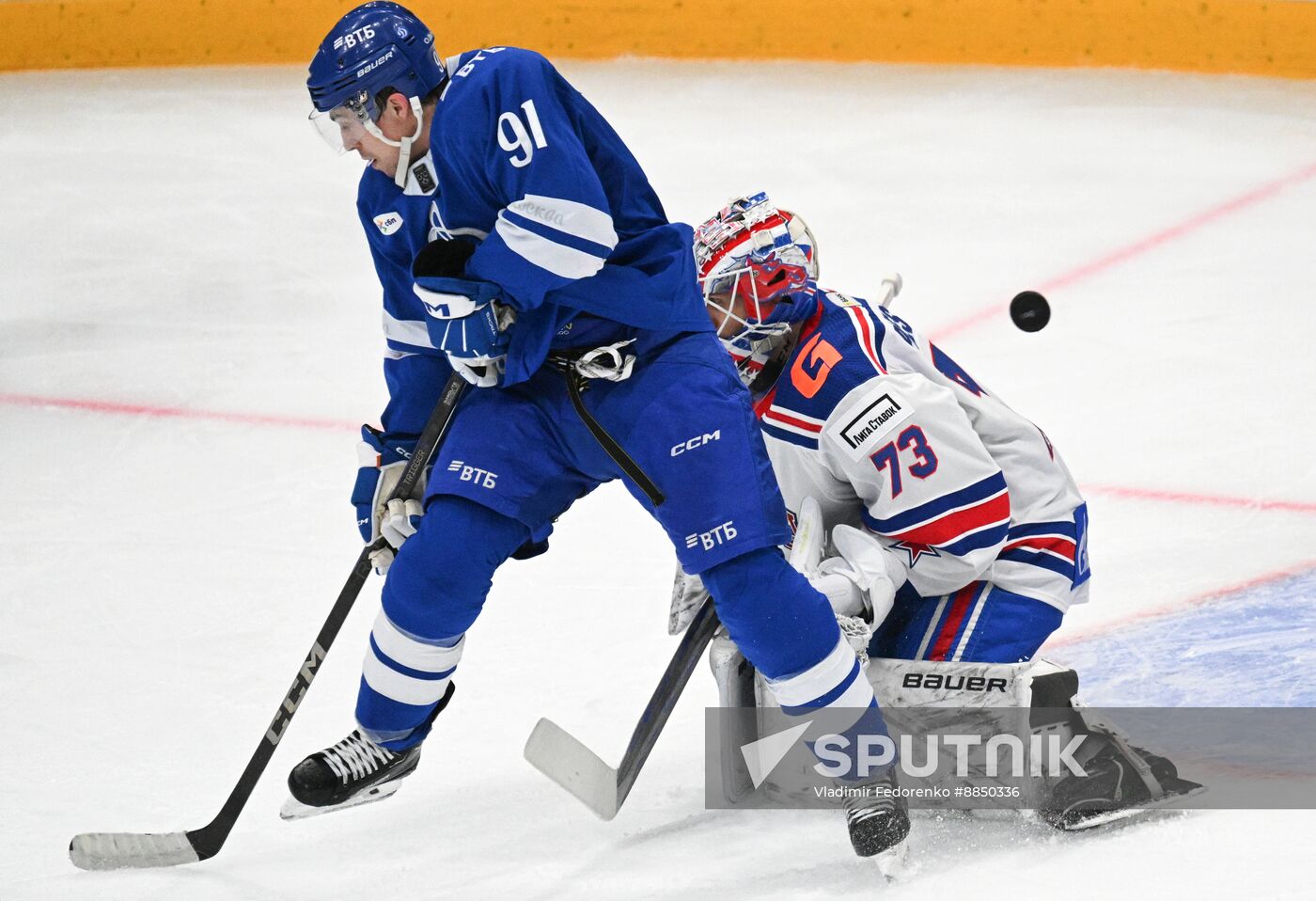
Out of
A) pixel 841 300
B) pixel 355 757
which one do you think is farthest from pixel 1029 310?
pixel 355 757

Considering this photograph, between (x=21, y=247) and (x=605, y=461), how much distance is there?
11.3 feet

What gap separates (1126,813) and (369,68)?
4.88 ft

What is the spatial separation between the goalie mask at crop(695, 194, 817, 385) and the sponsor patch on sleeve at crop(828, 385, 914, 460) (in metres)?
0.18

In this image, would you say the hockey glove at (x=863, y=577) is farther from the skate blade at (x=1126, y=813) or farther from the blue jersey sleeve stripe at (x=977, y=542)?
the skate blade at (x=1126, y=813)

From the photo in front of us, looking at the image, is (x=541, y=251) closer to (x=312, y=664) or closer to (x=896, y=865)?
(x=312, y=664)

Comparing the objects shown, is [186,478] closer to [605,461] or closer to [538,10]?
[605,461]

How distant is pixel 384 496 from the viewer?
8.19 feet

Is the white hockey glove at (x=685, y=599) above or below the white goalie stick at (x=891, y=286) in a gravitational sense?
below

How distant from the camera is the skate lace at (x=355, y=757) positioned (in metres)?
2.39

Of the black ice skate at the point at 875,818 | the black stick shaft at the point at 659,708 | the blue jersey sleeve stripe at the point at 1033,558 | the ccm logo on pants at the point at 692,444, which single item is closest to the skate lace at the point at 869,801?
the black ice skate at the point at 875,818

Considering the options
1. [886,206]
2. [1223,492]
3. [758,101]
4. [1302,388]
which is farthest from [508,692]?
[758,101]

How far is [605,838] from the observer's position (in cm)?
249

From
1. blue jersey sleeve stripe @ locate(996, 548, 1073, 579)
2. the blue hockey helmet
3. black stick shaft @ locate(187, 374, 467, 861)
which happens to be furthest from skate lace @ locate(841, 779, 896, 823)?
the blue hockey helmet

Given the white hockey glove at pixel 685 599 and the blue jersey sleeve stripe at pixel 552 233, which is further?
the white hockey glove at pixel 685 599
